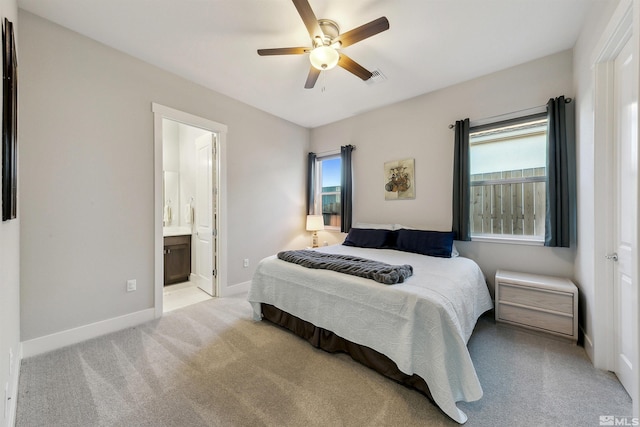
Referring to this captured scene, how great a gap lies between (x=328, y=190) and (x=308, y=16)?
3.20m

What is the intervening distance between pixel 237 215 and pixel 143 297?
147cm

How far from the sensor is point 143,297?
2.68 meters

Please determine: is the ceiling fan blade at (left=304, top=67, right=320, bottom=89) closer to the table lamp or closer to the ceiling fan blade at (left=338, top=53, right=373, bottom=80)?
the ceiling fan blade at (left=338, top=53, right=373, bottom=80)

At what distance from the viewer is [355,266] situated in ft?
6.99

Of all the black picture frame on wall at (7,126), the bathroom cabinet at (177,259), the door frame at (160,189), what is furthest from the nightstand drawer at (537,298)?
the bathroom cabinet at (177,259)

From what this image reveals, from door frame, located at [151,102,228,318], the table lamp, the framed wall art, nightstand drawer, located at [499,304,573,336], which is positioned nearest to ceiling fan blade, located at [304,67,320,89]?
door frame, located at [151,102,228,318]

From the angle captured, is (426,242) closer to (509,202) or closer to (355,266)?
(509,202)

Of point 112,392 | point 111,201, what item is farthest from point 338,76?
point 112,392

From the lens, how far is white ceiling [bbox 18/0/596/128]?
1.95 meters

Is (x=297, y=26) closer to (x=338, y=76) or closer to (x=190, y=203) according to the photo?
(x=338, y=76)

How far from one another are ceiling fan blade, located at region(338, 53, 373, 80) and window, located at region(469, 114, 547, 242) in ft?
5.49

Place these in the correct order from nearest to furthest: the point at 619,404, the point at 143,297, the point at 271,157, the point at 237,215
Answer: the point at 619,404
the point at 143,297
the point at 237,215
the point at 271,157

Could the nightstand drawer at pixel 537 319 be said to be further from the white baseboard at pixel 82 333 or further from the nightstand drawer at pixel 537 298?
the white baseboard at pixel 82 333

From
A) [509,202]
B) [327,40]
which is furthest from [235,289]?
[509,202]
